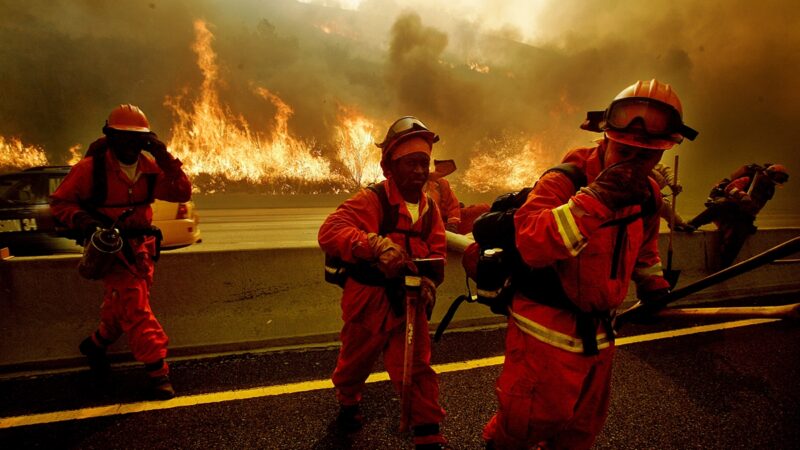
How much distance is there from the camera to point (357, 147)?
1761 inches

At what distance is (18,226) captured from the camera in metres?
6.79

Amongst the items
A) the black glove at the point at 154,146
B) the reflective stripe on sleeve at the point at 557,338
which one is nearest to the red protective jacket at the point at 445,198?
the black glove at the point at 154,146

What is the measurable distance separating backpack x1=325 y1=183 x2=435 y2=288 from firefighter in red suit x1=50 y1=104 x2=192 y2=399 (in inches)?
59.5

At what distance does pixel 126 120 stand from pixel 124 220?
2.47ft

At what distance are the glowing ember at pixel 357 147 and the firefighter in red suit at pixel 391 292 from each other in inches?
1582

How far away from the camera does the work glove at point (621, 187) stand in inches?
55.4

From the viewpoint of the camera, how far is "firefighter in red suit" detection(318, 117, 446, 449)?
2379mm

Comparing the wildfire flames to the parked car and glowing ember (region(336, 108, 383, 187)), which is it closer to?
glowing ember (region(336, 108, 383, 187))

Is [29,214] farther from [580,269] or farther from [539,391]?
[580,269]

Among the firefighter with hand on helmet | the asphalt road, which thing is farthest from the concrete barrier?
the firefighter with hand on helmet

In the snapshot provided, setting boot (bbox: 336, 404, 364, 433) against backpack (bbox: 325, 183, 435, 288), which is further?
boot (bbox: 336, 404, 364, 433)

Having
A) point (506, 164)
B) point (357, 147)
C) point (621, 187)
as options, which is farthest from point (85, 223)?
point (506, 164)

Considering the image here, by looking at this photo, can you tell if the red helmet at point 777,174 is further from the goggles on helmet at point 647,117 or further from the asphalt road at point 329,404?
the goggles on helmet at point 647,117

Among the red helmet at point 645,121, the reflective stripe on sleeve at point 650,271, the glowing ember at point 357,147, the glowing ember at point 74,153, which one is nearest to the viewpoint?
the red helmet at point 645,121
